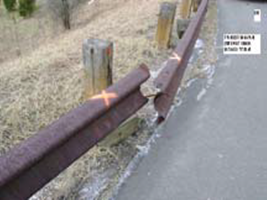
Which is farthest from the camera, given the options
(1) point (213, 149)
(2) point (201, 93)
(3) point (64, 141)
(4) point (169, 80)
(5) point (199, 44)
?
(5) point (199, 44)

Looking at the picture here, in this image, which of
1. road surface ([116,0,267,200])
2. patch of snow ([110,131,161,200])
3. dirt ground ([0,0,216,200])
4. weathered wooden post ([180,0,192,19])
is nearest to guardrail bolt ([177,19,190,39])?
dirt ground ([0,0,216,200])

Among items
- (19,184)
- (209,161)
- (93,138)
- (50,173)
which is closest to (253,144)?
(209,161)

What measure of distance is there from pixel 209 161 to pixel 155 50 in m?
2.99

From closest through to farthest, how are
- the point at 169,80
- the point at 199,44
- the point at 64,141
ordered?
1. the point at 64,141
2. the point at 169,80
3. the point at 199,44

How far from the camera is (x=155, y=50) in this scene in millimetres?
6035

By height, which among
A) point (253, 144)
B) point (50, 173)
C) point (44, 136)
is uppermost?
point (44, 136)

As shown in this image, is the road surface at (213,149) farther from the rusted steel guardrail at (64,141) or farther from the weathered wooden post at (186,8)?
the weathered wooden post at (186,8)

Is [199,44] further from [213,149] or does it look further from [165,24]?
[213,149]

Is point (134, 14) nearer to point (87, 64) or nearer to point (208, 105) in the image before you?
point (208, 105)

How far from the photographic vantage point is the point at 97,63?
11.0 feet

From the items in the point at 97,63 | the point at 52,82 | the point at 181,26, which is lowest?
the point at 52,82

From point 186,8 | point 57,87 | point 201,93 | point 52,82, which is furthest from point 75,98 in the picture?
Result: point 186,8

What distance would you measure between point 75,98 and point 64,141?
81.8 inches

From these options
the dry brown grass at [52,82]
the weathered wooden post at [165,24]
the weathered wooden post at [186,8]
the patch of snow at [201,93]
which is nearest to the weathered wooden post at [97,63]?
the dry brown grass at [52,82]
